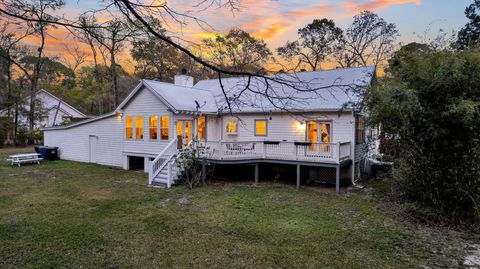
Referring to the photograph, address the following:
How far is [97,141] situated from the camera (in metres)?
17.1

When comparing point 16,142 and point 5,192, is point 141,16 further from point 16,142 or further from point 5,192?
point 16,142

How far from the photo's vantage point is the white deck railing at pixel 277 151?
11.7 metres

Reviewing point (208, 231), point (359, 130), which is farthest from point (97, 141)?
point (359, 130)

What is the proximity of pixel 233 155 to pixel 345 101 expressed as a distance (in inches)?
207

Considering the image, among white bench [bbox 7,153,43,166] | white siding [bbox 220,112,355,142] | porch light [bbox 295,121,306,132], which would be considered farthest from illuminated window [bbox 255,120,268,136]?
white bench [bbox 7,153,43,166]

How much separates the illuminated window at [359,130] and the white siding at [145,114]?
8.23 metres

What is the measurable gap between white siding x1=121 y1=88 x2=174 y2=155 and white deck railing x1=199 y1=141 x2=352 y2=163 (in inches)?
101

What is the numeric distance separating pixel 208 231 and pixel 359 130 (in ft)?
30.9

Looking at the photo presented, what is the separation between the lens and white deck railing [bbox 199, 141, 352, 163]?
11.7 metres

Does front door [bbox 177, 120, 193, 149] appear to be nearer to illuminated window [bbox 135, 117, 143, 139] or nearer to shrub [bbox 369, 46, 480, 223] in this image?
illuminated window [bbox 135, 117, 143, 139]

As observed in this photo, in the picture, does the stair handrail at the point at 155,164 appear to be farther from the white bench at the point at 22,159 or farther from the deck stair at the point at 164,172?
the white bench at the point at 22,159

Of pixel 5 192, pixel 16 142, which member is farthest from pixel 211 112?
pixel 16 142

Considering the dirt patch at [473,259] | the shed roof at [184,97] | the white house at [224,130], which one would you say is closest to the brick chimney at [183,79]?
the white house at [224,130]

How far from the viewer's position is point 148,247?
5.90 meters
